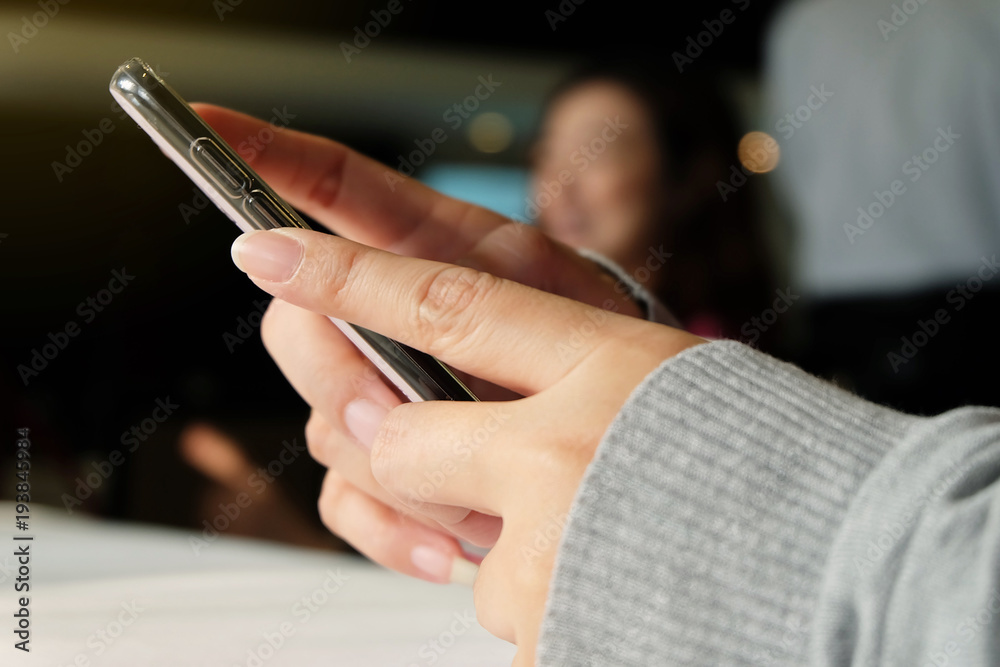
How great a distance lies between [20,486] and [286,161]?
0.19 meters

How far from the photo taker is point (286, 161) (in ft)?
0.96

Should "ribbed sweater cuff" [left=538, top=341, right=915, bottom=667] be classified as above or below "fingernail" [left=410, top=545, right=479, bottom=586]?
above

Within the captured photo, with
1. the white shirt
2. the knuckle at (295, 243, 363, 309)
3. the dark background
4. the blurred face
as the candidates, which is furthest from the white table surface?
the white shirt

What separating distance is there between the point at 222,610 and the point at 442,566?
0.08m

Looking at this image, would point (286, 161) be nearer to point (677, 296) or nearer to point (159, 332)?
point (677, 296)

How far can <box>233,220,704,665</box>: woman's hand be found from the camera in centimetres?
17

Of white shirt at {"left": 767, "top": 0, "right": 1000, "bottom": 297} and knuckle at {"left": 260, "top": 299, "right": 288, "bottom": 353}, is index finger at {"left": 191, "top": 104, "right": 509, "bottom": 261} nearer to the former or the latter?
knuckle at {"left": 260, "top": 299, "right": 288, "bottom": 353}

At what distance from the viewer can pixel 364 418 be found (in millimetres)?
260

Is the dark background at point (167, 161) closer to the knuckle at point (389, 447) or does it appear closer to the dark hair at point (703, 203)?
the dark hair at point (703, 203)

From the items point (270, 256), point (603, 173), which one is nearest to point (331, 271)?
point (270, 256)

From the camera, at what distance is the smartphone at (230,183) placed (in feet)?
0.72

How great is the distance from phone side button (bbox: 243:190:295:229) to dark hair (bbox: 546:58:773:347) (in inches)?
30.4

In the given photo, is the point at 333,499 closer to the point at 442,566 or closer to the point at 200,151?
the point at 442,566

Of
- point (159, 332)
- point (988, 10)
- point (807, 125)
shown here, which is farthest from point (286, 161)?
point (807, 125)
